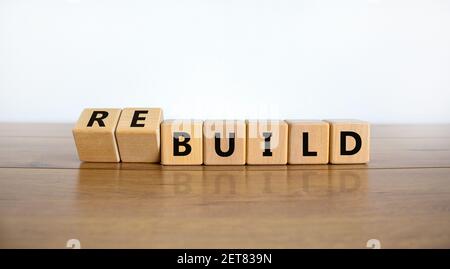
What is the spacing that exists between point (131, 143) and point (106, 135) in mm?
53

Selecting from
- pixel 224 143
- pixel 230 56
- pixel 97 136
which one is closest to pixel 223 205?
pixel 224 143

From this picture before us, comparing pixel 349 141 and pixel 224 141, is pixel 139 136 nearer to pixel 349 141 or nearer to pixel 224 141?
pixel 224 141

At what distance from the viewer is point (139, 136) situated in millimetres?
697

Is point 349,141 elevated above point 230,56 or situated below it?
below

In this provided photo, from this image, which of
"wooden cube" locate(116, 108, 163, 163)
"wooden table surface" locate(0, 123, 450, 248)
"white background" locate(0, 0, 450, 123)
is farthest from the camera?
"white background" locate(0, 0, 450, 123)

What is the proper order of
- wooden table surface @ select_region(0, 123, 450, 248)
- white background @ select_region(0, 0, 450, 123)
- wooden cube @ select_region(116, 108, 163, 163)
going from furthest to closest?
white background @ select_region(0, 0, 450, 123)
wooden cube @ select_region(116, 108, 163, 163)
wooden table surface @ select_region(0, 123, 450, 248)

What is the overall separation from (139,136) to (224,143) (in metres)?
0.18

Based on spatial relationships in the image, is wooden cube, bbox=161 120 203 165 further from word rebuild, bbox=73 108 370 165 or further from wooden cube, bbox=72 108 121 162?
wooden cube, bbox=72 108 121 162

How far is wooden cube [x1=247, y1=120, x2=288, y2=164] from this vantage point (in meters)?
0.70

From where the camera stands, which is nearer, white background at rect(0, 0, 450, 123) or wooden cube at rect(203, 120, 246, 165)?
wooden cube at rect(203, 120, 246, 165)

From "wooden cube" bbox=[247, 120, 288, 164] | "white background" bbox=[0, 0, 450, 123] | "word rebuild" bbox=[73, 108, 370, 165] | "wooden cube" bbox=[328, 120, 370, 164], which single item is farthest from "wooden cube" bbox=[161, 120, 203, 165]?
"white background" bbox=[0, 0, 450, 123]

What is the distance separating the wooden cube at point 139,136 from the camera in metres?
0.69
